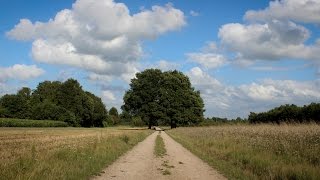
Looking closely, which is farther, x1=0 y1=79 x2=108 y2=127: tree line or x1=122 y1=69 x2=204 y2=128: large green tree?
x1=0 y1=79 x2=108 y2=127: tree line

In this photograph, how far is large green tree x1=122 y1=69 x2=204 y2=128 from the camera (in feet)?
326

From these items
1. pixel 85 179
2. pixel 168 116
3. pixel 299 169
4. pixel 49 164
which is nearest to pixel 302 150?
pixel 299 169

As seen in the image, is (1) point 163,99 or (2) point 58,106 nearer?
(1) point 163,99

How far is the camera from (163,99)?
100m

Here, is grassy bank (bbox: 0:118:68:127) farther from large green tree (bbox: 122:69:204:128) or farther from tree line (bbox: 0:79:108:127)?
large green tree (bbox: 122:69:204:128)

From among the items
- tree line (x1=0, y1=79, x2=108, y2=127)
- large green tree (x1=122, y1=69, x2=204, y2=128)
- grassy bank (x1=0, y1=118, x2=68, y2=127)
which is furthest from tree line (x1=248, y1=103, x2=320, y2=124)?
tree line (x1=0, y1=79, x2=108, y2=127)

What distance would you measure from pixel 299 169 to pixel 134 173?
20.6 feet

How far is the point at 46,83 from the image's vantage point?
163m

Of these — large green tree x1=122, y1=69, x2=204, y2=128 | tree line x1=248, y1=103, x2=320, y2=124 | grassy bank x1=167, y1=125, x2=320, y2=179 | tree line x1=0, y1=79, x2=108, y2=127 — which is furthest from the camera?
tree line x1=0, y1=79, x2=108, y2=127

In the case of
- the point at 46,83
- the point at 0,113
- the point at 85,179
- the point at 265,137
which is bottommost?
the point at 85,179

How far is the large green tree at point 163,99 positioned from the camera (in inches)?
3910

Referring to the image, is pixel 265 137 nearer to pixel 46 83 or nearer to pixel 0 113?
pixel 0 113

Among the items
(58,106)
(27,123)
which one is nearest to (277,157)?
(27,123)

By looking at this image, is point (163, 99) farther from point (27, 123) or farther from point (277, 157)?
point (277, 157)
